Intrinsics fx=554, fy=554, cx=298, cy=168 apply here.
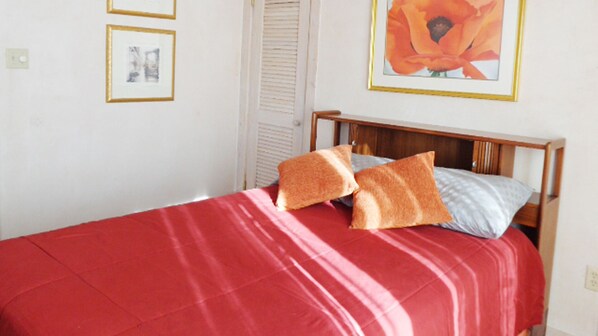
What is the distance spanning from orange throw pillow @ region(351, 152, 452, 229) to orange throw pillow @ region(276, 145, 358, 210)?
0.09 metres

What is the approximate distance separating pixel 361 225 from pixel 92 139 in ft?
6.15

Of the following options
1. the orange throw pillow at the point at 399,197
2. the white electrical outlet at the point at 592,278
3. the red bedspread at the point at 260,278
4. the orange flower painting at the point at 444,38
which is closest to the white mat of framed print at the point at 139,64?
the red bedspread at the point at 260,278

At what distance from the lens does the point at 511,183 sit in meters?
2.48

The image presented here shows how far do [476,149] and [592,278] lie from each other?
0.78 m

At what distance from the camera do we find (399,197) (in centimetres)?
241

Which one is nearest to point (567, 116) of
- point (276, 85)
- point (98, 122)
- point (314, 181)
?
point (314, 181)

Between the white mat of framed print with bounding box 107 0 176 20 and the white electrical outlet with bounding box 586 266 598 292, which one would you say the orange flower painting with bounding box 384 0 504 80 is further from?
the white mat of framed print with bounding box 107 0 176 20

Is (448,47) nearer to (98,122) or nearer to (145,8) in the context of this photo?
(145,8)

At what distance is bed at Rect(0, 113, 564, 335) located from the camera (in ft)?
4.97

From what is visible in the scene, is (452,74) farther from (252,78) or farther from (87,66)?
(87,66)

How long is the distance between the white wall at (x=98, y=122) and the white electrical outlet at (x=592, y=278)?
252 centimetres

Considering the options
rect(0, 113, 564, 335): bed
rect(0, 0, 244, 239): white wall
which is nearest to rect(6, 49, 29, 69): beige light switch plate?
rect(0, 0, 244, 239): white wall

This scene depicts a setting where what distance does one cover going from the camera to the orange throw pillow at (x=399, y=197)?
2342 mm

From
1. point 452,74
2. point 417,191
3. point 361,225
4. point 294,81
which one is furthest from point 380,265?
point 294,81
